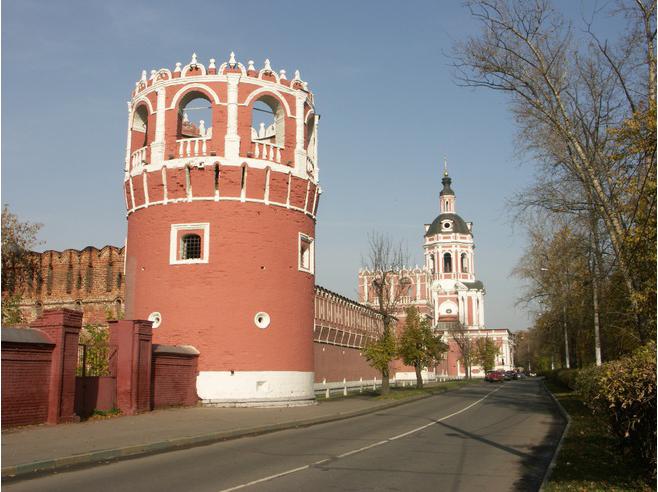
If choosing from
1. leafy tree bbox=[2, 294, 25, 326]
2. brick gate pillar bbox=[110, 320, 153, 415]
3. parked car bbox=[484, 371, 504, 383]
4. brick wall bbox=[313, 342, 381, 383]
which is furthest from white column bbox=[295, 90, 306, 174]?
parked car bbox=[484, 371, 504, 383]

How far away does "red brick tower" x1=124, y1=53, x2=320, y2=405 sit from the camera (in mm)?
24906

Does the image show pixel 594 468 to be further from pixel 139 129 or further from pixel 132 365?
pixel 139 129

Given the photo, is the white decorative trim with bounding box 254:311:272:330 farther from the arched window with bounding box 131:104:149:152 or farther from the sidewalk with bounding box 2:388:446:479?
the arched window with bounding box 131:104:149:152

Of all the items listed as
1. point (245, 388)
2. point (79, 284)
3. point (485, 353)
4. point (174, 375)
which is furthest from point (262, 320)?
point (485, 353)

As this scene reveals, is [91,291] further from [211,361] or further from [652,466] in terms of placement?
[652,466]

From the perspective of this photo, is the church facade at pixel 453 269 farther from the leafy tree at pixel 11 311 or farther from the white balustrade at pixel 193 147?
the white balustrade at pixel 193 147

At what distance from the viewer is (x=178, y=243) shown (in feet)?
84.5

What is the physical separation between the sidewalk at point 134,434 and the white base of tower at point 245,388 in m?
0.90

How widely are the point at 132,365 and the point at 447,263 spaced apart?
319 feet

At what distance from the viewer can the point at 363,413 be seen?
83.0 ft

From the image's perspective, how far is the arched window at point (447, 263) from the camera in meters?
114

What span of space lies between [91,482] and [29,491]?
0.95 m

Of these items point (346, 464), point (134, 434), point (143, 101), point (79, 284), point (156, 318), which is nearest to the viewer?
point (346, 464)

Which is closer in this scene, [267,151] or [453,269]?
[267,151]
